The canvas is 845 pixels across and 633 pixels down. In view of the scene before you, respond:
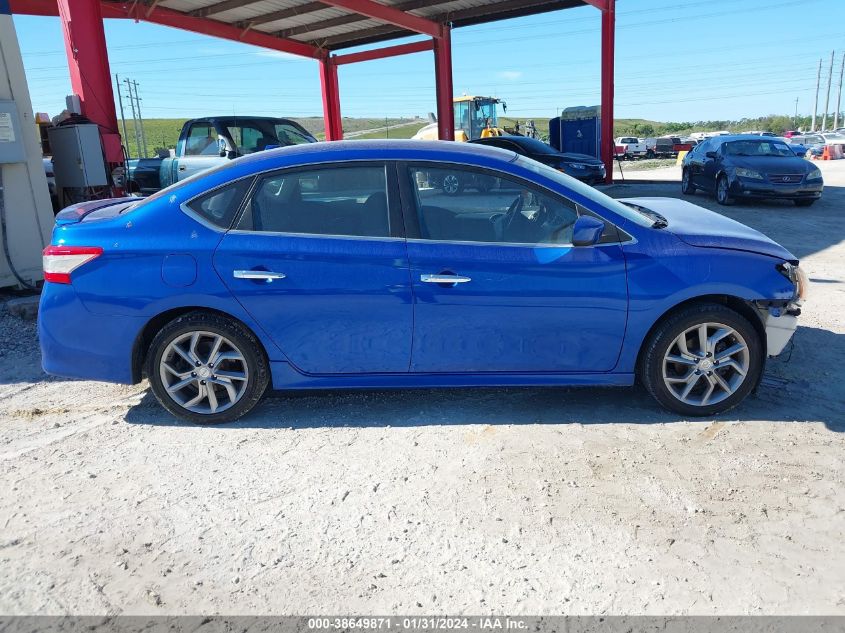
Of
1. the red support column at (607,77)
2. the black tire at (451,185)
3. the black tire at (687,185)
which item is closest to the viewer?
the black tire at (451,185)

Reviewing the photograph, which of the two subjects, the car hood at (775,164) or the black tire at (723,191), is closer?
the car hood at (775,164)

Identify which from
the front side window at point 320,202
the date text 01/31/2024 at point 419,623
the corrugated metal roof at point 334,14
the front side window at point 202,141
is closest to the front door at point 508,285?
the front side window at point 320,202

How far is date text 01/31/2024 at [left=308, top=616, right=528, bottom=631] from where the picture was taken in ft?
7.79

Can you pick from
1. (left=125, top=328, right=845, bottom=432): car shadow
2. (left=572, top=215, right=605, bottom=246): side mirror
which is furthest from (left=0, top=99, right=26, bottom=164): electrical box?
(left=572, top=215, right=605, bottom=246): side mirror

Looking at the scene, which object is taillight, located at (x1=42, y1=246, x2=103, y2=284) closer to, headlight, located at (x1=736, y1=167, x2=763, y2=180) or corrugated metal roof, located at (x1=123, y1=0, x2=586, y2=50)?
headlight, located at (x1=736, y1=167, x2=763, y2=180)

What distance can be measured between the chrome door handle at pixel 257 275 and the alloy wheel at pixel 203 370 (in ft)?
1.31

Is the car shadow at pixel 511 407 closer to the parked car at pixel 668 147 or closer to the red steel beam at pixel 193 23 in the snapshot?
the red steel beam at pixel 193 23

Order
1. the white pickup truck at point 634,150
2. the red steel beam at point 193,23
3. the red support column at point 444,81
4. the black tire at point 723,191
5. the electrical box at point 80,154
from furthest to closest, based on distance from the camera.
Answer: the white pickup truck at point 634,150 < the red support column at point 444,81 < the red steel beam at point 193,23 < the black tire at point 723,191 < the electrical box at point 80,154

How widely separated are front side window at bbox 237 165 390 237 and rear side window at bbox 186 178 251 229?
A: 7 centimetres

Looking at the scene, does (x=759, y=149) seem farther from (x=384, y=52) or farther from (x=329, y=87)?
(x=329, y=87)

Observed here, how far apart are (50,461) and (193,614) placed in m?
1.74


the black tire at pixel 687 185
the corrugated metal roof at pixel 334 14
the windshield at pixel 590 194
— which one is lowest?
the black tire at pixel 687 185

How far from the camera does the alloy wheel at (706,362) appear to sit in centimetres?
388

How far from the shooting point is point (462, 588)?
2564 millimetres
